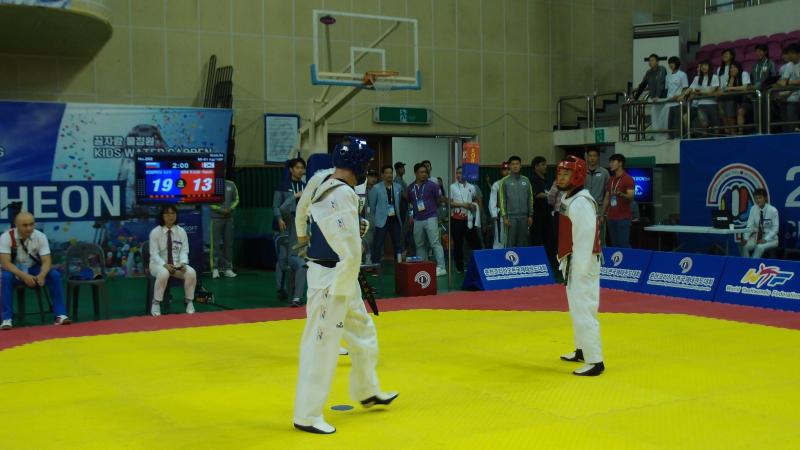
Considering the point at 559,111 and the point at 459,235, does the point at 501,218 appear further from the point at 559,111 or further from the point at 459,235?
the point at 559,111

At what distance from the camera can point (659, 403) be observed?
6.32 metres

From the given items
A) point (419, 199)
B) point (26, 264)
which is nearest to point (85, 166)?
point (26, 264)

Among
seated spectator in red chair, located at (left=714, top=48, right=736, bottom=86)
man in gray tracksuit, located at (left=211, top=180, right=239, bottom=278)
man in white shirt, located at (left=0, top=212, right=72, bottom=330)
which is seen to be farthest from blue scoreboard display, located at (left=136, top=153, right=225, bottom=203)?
seated spectator in red chair, located at (left=714, top=48, right=736, bottom=86)

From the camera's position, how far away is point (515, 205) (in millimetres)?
14852

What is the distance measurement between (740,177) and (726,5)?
337 inches

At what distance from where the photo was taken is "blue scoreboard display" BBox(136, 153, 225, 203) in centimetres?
1255

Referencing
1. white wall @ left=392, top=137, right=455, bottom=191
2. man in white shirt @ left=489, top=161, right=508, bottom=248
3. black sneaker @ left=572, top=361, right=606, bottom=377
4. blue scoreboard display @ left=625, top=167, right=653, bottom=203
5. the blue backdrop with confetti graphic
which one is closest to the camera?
black sneaker @ left=572, top=361, right=606, bottom=377

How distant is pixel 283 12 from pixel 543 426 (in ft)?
46.7

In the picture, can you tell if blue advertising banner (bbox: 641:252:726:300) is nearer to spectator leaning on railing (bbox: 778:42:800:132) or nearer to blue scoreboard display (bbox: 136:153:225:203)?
spectator leaning on railing (bbox: 778:42:800:132)

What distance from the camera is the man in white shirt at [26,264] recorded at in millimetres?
10172

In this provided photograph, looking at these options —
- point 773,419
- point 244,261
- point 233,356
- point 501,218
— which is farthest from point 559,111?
point 773,419

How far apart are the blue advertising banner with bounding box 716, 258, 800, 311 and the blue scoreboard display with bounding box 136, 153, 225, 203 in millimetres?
7116

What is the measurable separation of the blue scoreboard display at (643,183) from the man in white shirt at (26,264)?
36.5 feet

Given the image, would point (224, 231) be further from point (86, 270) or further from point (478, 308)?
point (478, 308)
